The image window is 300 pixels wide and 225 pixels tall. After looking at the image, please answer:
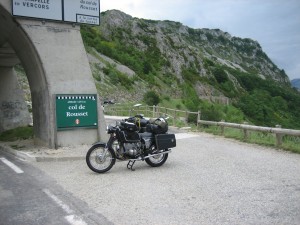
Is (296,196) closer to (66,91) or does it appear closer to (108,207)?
(108,207)

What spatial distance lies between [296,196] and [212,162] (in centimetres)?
326

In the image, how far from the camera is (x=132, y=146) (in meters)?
8.14

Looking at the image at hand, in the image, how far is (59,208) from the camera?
5.27 meters

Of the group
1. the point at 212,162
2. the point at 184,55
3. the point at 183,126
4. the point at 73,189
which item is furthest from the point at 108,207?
the point at 184,55

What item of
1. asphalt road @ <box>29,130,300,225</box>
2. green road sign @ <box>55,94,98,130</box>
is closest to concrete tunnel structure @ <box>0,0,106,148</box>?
green road sign @ <box>55,94,98,130</box>

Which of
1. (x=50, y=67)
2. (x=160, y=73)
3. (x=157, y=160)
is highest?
(x=160, y=73)

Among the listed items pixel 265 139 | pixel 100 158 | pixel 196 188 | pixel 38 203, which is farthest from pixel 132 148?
pixel 265 139

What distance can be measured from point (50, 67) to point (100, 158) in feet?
14.1

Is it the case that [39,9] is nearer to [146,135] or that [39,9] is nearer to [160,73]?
[146,135]

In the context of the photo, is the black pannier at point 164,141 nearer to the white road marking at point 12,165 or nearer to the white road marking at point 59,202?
the white road marking at point 59,202

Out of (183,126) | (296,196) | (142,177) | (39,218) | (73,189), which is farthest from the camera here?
(183,126)

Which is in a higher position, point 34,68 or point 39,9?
point 39,9

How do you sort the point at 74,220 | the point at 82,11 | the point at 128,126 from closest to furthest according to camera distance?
the point at 74,220, the point at 128,126, the point at 82,11

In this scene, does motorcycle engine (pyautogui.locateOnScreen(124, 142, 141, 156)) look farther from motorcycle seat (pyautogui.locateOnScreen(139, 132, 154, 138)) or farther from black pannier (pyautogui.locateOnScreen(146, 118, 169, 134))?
black pannier (pyautogui.locateOnScreen(146, 118, 169, 134))
